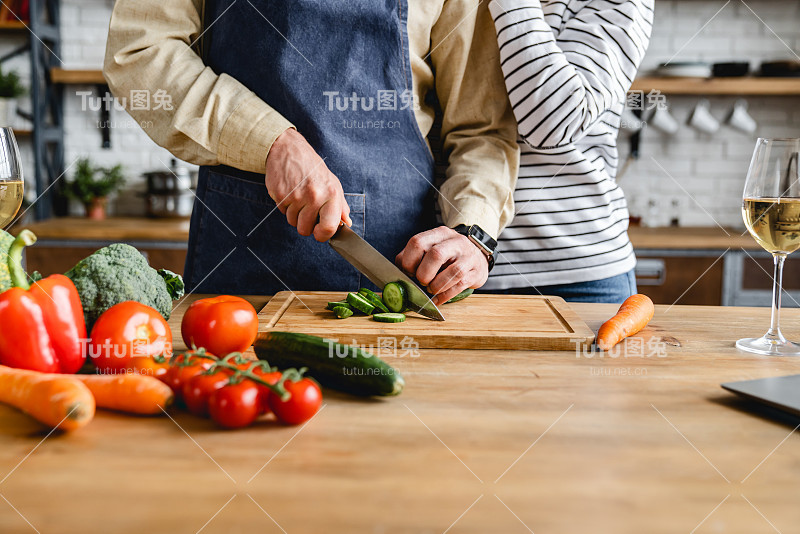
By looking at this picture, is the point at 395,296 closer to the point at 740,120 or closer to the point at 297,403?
the point at 297,403

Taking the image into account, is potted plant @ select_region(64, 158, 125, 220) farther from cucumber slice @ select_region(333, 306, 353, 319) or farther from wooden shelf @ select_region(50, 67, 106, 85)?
cucumber slice @ select_region(333, 306, 353, 319)

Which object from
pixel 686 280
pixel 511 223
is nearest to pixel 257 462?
pixel 511 223

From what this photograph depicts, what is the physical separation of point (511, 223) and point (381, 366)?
760 mm

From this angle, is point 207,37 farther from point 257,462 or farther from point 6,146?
point 257,462

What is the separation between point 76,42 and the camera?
3.34 metres

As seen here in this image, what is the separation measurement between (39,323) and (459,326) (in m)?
0.53

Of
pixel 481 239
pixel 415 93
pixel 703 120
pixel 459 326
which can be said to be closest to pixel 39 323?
pixel 459 326

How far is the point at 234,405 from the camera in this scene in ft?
2.06

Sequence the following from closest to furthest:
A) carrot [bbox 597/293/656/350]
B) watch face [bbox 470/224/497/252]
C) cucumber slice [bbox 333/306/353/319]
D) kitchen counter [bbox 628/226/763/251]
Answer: carrot [bbox 597/293/656/350], cucumber slice [bbox 333/306/353/319], watch face [bbox 470/224/497/252], kitchen counter [bbox 628/226/763/251]

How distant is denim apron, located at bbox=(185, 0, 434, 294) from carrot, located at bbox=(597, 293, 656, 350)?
50 cm

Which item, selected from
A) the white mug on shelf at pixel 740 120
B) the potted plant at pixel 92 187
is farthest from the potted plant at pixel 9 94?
the white mug on shelf at pixel 740 120

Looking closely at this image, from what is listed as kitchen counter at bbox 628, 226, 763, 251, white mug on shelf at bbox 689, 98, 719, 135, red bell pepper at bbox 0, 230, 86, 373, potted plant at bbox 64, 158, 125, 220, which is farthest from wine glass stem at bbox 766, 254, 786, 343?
potted plant at bbox 64, 158, 125, 220

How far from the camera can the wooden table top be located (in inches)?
108

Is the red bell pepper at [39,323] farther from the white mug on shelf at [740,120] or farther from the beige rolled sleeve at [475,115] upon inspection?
the white mug on shelf at [740,120]
